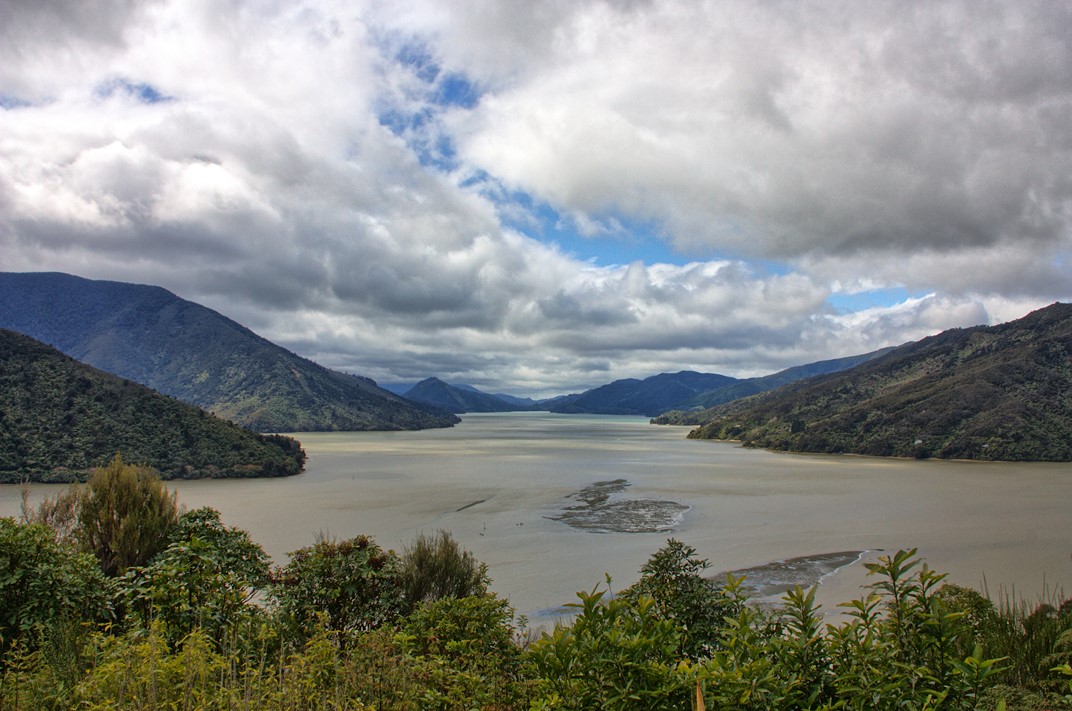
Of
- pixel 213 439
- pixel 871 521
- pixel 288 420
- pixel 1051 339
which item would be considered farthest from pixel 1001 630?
pixel 288 420

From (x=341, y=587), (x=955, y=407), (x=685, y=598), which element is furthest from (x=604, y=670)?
(x=955, y=407)

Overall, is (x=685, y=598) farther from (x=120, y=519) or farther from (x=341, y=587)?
(x=120, y=519)

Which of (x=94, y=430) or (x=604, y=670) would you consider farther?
(x=94, y=430)

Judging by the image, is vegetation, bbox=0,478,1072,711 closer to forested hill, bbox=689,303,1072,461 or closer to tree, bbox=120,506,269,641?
tree, bbox=120,506,269,641

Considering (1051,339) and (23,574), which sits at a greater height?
(1051,339)

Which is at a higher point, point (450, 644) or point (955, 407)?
point (450, 644)

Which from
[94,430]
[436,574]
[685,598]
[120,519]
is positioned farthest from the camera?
[94,430]

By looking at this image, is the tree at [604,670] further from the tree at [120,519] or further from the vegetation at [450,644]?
the tree at [120,519]

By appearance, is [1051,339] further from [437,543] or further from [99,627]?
[99,627]
